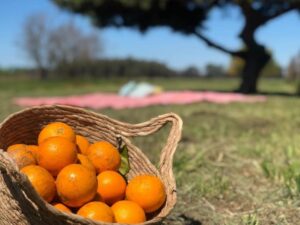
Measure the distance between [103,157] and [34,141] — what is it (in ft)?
1.54

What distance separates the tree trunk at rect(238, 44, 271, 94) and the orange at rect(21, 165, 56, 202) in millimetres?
16360

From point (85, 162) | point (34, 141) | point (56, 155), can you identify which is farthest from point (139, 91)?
point (56, 155)

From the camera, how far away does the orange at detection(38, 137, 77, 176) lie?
7.10 feet

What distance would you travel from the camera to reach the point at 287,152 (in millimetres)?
4652

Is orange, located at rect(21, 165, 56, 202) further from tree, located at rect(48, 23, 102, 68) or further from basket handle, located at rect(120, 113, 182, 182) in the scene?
tree, located at rect(48, 23, 102, 68)

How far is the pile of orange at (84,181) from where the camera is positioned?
A: 79.4 inches

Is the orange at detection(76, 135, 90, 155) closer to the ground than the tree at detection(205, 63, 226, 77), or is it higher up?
higher up

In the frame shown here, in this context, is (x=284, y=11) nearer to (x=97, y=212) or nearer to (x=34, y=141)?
(x=34, y=141)

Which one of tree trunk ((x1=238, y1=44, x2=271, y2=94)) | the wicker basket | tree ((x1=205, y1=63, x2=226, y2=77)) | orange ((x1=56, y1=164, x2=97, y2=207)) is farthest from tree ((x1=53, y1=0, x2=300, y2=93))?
tree ((x1=205, y1=63, x2=226, y2=77))

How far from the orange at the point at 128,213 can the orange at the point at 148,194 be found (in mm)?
47

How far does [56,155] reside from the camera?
2.16 meters

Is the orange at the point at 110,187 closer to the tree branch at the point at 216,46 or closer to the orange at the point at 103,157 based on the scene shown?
the orange at the point at 103,157

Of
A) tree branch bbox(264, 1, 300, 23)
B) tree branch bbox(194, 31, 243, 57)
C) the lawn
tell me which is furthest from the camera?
tree branch bbox(194, 31, 243, 57)

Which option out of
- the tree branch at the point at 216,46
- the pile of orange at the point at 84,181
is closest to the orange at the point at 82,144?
the pile of orange at the point at 84,181
